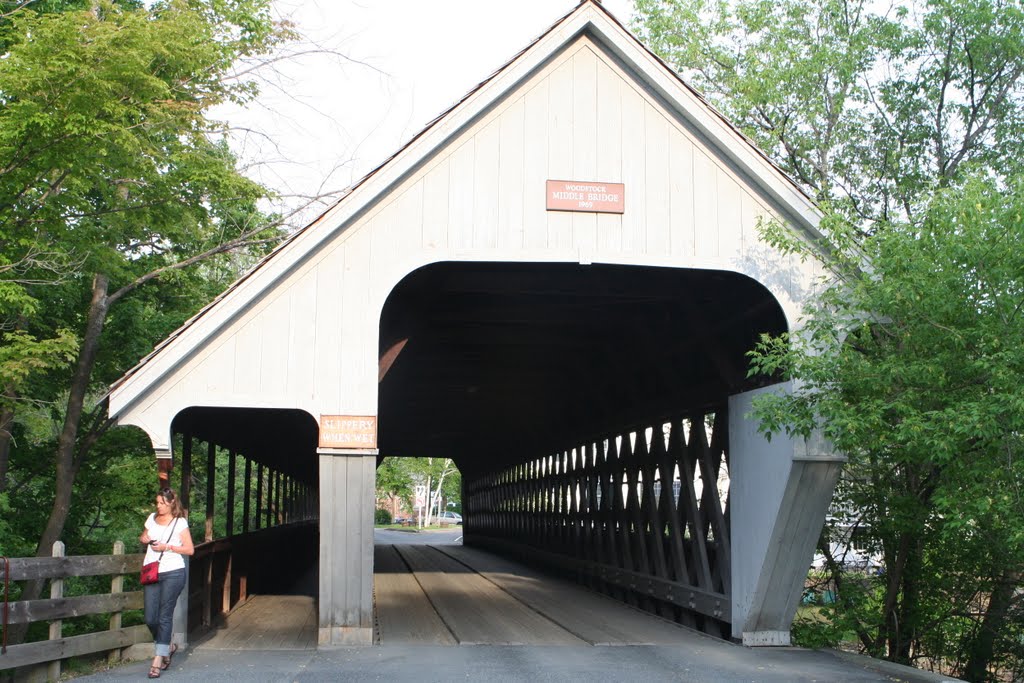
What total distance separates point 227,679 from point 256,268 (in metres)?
3.30

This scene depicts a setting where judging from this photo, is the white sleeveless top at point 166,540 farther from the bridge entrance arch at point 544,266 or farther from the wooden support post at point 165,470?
the bridge entrance arch at point 544,266

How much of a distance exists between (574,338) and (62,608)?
823cm

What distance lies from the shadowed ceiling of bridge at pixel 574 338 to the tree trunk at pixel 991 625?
385 centimetres

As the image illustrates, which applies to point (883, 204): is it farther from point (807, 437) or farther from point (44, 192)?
point (44, 192)

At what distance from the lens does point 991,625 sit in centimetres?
1173

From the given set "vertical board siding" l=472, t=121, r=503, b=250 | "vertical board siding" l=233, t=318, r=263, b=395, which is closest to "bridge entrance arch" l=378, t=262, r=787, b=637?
"vertical board siding" l=472, t=121, r=503, b=250

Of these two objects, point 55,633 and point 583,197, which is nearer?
point 55,633

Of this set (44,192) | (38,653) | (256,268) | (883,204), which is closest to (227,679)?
(38,653)

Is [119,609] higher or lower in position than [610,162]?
lower

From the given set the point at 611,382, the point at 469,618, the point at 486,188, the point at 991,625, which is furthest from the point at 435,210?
the point at 991,625

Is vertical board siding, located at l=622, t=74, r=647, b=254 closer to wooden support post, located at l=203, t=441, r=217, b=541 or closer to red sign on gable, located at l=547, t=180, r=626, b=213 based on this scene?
red sign on gable, located at l=547, t=180, r=626, b=213

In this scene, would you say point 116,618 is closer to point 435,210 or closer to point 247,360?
point 247,360

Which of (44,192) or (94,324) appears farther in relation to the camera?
(94,324)

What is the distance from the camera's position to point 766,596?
30.5ft
